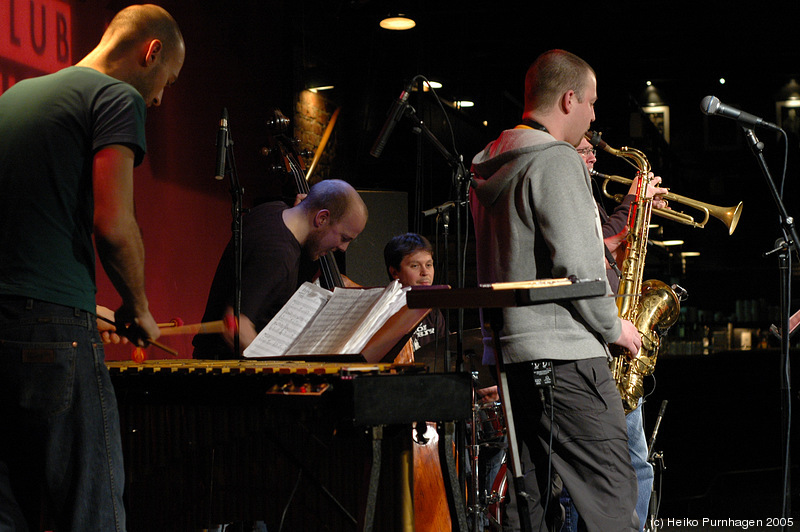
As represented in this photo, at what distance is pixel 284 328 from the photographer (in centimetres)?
260

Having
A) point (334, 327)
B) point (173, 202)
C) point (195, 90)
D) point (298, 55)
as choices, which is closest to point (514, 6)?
point (298, 55)

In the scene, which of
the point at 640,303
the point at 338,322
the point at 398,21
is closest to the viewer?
the point at 338,322

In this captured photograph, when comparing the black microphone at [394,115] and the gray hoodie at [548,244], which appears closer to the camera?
the gray hoodie at [548,244]

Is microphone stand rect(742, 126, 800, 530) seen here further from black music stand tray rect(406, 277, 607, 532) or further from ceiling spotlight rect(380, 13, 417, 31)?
ceiling spotlight rect(380, 13, 417, 31)

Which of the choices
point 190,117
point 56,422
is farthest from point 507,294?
point 190,117

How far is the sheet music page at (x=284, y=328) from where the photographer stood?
2580mm

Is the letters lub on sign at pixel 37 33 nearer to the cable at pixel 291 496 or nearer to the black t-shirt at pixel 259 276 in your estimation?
the black t-shirt at pixel 259 276

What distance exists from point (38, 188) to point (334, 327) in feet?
3.23

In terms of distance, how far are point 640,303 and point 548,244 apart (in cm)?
195

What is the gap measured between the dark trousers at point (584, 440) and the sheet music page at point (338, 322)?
497 millimetres

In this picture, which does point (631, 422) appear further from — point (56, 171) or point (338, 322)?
point (56, 171)

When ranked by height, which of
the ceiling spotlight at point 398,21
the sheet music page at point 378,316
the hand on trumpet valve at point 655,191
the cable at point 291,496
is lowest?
the cable at point 291,496

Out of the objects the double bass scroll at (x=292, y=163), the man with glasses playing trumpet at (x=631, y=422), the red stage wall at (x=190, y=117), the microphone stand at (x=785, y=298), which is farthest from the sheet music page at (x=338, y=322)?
the red stage wall at (x=190, y=117)

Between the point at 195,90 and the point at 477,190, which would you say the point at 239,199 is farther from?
the point at 195,90
